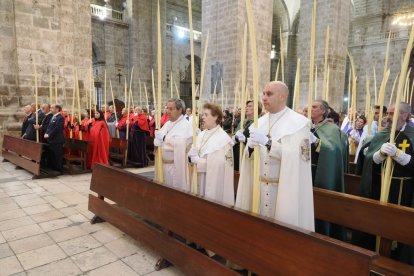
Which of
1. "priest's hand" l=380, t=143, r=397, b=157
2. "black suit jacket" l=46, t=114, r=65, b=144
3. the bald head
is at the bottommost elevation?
"black suit jacket" l=46, t=114, r=65, b=144

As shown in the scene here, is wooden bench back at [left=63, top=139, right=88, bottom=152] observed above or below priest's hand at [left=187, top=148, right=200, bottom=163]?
below

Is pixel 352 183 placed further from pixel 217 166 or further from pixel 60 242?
pixel 60 242

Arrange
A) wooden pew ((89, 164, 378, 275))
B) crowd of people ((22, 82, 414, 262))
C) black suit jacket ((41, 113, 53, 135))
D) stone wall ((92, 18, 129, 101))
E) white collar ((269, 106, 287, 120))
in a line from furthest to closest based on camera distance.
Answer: stone wall ((92, 18, 129, 101)) → black suit jacket ((41, 113, 53, 135)) → white collar ((269, 106, 287, 120)) → crowd of people ((22, 82, 414, 262)) → wooden pew ((89, 164, 378, 275))

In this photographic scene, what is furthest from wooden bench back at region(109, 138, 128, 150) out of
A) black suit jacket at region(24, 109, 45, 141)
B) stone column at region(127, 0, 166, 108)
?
stone column at region(127, 0, 166, 108)

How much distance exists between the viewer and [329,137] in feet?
10.6

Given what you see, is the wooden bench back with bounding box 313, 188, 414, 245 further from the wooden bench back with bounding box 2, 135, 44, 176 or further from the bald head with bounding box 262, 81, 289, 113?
the wooden bench back with bounding box 2, 135, 44, 176

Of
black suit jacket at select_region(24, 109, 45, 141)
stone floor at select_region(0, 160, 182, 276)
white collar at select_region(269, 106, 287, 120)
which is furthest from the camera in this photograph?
black suit jacket at select_region(24, 109, 45, 141)

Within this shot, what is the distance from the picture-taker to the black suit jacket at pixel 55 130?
21.2 ft

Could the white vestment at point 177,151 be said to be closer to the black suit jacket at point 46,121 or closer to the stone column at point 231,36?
the black suit jacket at point 46,121

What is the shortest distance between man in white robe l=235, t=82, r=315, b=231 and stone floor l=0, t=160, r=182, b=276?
1247 mm

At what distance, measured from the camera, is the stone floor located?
2830 millimetres

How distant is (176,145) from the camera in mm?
3623

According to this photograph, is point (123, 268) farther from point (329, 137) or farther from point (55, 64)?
point (55, 64)

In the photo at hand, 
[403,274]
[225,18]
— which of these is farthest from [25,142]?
[225,18]
